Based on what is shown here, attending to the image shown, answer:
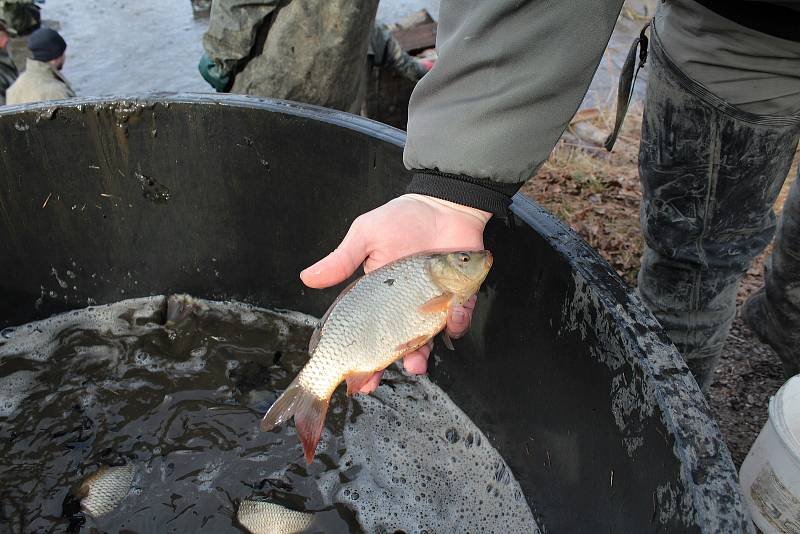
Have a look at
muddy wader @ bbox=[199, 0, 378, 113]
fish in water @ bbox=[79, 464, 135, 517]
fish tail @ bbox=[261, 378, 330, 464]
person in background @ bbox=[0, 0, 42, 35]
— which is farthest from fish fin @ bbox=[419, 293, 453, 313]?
person in background @ bbox=[0, 0, 42, 35]

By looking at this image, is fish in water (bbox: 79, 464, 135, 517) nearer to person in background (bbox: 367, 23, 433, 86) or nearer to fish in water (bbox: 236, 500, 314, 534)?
fish in water (bbox: 236, 500, 314, 534)

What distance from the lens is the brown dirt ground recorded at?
2.48m

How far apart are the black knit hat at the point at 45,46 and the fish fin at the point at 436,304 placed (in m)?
4.26

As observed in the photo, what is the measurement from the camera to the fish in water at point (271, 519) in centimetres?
196

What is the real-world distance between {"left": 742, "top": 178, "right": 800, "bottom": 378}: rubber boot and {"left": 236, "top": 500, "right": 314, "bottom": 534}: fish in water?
1.80 m

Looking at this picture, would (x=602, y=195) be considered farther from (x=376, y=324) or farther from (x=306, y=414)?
(x=306, y=414)

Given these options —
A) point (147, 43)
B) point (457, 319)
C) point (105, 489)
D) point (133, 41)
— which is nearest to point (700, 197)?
point (457, 319)

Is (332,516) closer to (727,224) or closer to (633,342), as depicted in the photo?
(633,342)

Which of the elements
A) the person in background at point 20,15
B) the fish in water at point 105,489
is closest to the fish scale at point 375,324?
the fish in water at point 105,489

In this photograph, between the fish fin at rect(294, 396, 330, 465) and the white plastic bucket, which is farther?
the white plastic bucket

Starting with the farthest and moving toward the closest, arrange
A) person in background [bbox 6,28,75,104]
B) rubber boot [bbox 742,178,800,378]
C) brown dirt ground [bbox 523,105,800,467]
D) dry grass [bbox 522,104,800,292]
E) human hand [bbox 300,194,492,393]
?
person in background [bbox 6,28,75,104]
dry grass [bbox 522,104,800,292]
brown dirt ground [bbox 523,105,800,467]
rubber boot [bbox 742,178,800,378]
human hand [bbox 300,194,492,393]

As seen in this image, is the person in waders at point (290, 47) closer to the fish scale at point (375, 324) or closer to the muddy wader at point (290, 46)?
the muddy wader at point (290, 46)

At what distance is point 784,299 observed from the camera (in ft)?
7.56

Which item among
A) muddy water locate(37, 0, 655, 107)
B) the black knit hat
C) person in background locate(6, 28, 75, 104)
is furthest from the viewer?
muddy water locate(37, 0, 655, 107)
